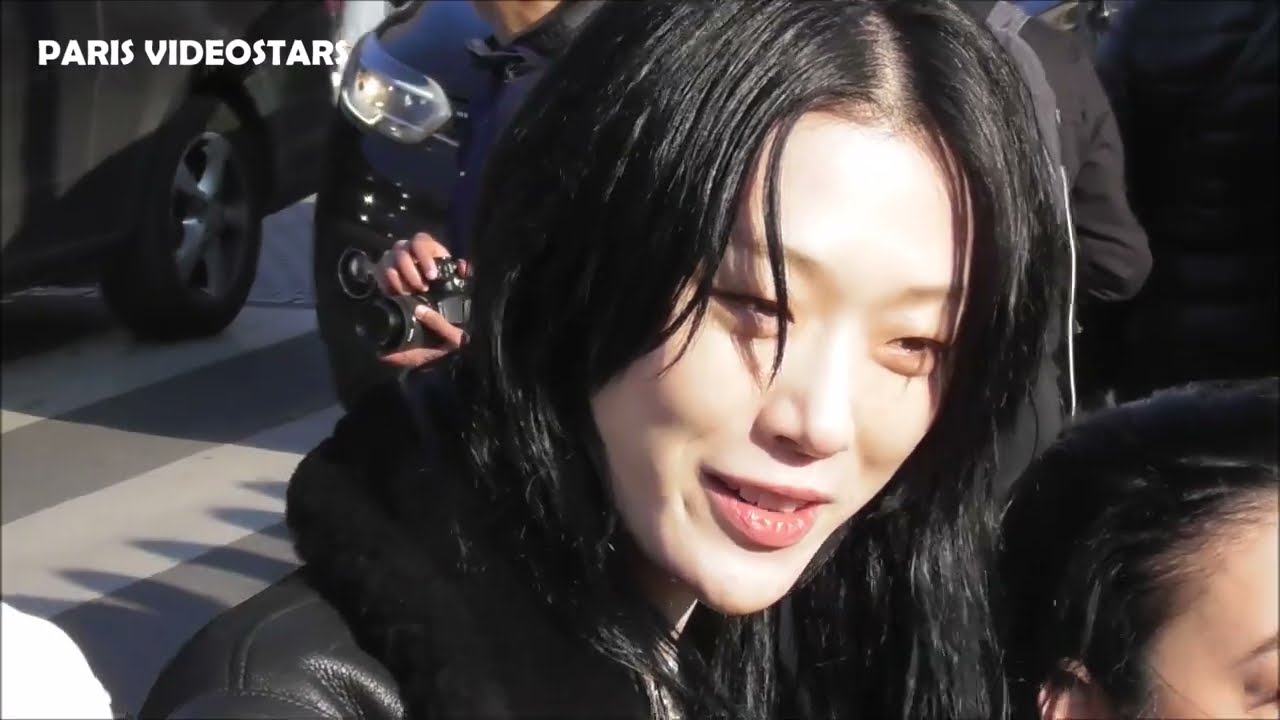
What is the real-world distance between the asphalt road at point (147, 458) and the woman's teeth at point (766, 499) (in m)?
2.42

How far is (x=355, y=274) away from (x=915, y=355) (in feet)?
8.88

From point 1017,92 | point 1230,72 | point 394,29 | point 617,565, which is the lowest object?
point 394,29

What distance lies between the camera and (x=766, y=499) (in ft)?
3.65

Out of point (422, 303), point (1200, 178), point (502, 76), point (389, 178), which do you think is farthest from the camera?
point (389, 178)

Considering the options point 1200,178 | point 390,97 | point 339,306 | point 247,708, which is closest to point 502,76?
point 390,97

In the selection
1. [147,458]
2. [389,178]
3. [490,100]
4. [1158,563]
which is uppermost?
[1158,563]

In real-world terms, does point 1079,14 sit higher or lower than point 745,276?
lower

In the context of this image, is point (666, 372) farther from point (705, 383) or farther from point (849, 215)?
point (849, 215)

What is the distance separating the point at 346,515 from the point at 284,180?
479 centimetres

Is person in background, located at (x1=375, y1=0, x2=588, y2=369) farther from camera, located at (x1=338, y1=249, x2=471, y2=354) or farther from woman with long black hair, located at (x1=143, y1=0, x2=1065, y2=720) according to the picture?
woman with long black hair, located at (x1=143, y1=0, x2=1065, y2=720)

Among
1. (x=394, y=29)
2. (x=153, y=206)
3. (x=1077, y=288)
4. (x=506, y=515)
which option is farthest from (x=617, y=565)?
(x=153, y=206)

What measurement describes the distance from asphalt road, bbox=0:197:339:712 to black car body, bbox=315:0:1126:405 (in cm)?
48

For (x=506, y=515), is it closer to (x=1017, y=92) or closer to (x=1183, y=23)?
(x=1017, y=92)

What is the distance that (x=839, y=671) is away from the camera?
1.33 metres
